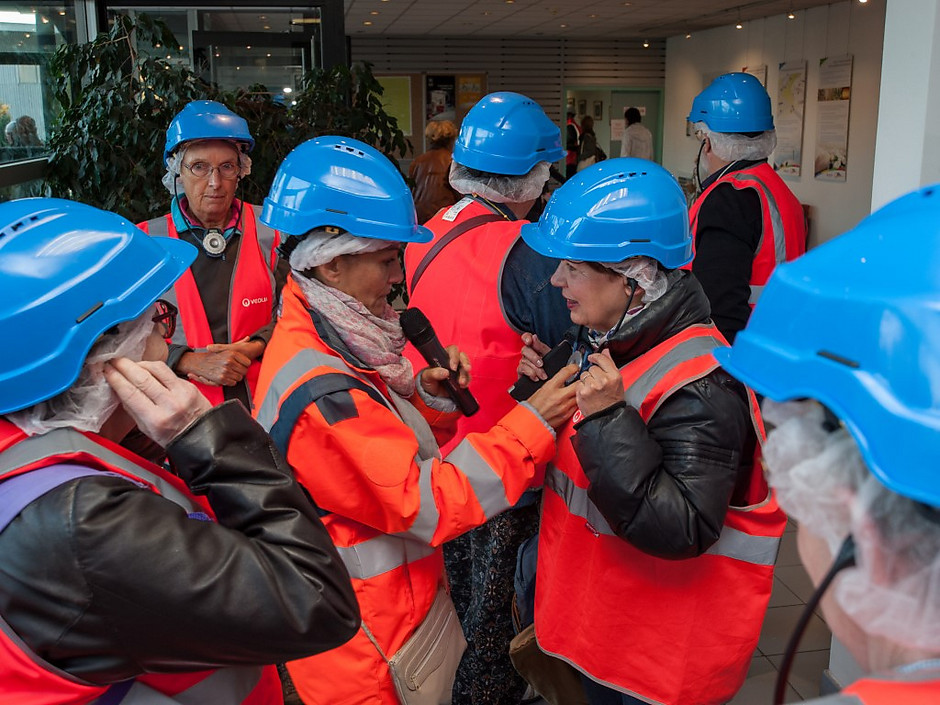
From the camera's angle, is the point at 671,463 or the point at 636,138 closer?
the point at 671,463

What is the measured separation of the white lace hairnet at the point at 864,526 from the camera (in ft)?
2.69

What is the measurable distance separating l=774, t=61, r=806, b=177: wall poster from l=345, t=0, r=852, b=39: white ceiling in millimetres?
872

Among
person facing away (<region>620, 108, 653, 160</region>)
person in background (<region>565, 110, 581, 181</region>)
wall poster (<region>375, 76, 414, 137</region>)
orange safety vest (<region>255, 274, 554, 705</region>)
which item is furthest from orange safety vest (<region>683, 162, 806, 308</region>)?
wall poster (<region>375, 76, 414, 137</region>)

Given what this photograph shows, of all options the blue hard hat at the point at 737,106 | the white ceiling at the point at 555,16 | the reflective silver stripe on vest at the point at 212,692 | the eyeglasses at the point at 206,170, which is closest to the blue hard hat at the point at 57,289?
the reflective silver stripe on vest at the point at 212,692

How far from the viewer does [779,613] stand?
152 inches

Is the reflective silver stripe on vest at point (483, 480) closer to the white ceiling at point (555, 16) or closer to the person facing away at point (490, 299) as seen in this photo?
the person facing away at point (490, 299)

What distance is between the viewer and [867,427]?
792 millimetres

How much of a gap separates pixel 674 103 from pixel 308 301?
16827 millimetres

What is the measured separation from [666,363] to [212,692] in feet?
3.58

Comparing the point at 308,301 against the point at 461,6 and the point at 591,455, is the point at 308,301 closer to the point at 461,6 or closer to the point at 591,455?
the point at 591,455

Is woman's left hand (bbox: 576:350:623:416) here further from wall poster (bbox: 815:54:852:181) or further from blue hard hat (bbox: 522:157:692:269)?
wall poster (bbox: 815:54:852:181)

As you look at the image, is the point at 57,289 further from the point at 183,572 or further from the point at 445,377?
Answer: the point at 445,377

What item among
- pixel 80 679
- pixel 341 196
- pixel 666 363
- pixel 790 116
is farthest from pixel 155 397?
pixel 790 116

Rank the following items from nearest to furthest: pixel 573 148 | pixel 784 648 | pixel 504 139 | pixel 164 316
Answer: pixel 164 316, pixel 504 139, pixel 784 648, pixel 573 148
